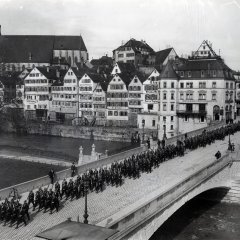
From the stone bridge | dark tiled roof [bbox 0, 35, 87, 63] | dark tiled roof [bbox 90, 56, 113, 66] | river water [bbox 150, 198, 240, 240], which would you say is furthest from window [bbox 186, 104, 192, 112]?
dark tiled roof [bbox 0, 35, 87, 63]

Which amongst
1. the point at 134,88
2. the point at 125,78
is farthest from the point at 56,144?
the point at 125,78

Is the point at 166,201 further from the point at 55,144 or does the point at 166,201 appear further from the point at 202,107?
the point at 55,144

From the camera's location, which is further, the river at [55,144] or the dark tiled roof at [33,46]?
the dark tiled roof at [33,46]

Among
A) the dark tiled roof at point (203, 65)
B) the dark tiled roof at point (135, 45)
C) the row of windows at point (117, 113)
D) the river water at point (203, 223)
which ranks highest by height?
the dark tiled roof at point (135, 45)

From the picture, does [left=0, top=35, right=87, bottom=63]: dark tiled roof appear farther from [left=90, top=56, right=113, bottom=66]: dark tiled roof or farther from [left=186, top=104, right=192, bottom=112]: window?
[left=186, top=104, right=192, bottom=112]: window

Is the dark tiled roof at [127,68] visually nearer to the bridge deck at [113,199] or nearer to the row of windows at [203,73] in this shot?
the row of windows at [203,73]

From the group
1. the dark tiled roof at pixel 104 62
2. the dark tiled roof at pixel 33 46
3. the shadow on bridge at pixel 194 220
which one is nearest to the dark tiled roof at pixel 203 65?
the dark tiled roof at pixel 104 62
